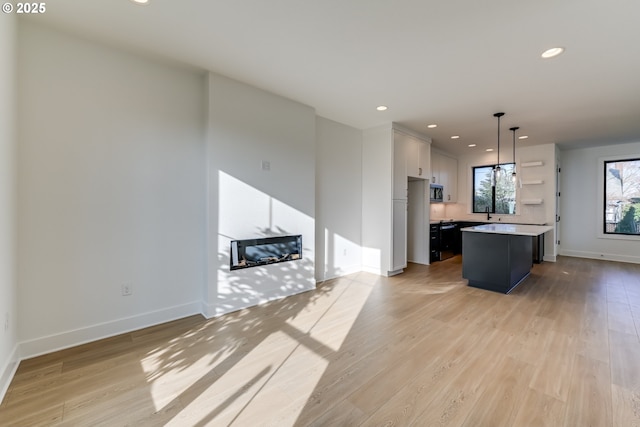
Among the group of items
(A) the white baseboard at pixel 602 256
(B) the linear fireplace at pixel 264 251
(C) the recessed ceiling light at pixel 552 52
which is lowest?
(A) the white baseboard at pixel 602 256

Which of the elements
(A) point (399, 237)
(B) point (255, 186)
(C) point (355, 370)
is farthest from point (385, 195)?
(C) point (355, 370)

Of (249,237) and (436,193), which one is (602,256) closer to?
(436,193)

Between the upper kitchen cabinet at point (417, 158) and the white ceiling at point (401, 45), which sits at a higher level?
the white ceiling at point (401, 45)

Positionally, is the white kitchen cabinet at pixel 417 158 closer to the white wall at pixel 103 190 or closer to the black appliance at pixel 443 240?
the black appliance at pixel 443 240

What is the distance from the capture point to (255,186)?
350 cm

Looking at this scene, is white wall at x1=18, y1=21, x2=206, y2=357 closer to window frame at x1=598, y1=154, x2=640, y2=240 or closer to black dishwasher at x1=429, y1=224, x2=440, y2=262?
black dishwasher at x1=429, y1=224, x2=440, y2=262

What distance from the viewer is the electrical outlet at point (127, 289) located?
2.73m

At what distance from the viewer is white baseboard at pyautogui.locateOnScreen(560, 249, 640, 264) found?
6.14 meters

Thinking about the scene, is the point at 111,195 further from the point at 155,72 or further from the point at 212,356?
the point at 212,356

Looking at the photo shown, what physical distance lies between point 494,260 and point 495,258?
4 cm

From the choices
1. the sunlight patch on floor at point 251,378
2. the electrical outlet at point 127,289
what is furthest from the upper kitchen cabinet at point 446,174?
the electrical outlet at point 127,289

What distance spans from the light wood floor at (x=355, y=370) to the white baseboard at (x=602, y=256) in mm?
3947

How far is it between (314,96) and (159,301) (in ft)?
10.4

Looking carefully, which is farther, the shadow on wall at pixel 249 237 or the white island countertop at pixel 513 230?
the white island countertop at pixel 513 230
